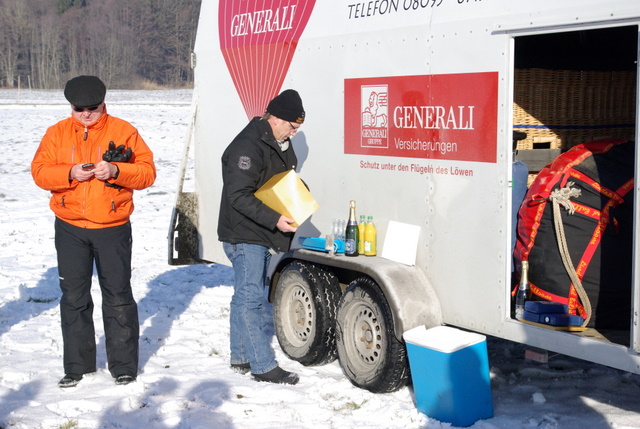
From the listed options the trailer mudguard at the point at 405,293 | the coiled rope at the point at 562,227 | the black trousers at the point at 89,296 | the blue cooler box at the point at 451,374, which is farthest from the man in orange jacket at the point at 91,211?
the coiled rope at the point at 562,227

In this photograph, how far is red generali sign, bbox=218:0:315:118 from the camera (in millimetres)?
6109

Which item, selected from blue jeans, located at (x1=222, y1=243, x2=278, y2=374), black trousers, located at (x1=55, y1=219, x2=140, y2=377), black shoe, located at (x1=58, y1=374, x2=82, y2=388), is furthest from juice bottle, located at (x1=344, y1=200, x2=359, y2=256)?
black shoe, located at (x1=58, y1=374, x2=82, y2=388)

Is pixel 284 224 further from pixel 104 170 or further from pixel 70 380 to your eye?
pixel 70 380

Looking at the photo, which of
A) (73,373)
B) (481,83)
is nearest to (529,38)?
(481,83)

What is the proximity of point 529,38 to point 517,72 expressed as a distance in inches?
9.3

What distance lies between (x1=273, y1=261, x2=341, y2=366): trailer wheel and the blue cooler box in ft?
3.22

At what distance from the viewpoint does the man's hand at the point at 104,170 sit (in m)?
5.16

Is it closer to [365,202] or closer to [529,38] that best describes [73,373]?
[365,202]

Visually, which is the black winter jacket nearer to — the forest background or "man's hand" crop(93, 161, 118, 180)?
"man's hand" crop(93, 161, 118, 180)

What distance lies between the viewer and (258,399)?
528 cm

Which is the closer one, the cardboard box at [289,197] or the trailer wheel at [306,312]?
the cardboard box at [289,197]

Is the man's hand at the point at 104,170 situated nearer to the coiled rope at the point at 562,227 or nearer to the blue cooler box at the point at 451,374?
the blue cooler box at the point at 451,374

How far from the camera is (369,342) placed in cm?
543

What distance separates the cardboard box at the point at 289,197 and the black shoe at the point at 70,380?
162 centimetres
